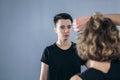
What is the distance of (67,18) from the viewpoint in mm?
2299

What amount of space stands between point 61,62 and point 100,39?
102cm

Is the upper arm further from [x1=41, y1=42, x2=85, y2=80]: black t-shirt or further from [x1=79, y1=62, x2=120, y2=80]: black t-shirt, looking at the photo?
[x1=79, y1=62, x2=120, y2=80]: black t-shirt

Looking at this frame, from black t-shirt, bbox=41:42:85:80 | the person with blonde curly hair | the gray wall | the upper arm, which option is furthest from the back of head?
the gray wall

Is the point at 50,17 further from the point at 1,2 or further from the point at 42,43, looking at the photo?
the point at 1,2

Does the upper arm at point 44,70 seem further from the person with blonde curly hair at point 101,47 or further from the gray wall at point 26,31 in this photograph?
the person with blonde curly hair at point 101,47

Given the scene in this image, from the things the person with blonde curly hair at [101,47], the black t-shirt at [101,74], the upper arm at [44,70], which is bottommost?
the upper arm at [44,70]

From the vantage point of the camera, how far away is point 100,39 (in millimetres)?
1166

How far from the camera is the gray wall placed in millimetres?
2795

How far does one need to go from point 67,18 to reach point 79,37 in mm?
1093

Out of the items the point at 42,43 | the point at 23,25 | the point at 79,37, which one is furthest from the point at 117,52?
the point at 23,25

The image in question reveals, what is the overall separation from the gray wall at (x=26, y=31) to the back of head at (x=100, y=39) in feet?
5.13

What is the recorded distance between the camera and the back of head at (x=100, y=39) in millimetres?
1165

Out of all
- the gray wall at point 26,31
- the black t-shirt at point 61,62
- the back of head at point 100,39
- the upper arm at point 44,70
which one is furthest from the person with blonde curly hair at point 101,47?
the gray wall at point 26,31

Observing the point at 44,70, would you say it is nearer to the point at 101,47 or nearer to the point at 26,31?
the point at 26,31
